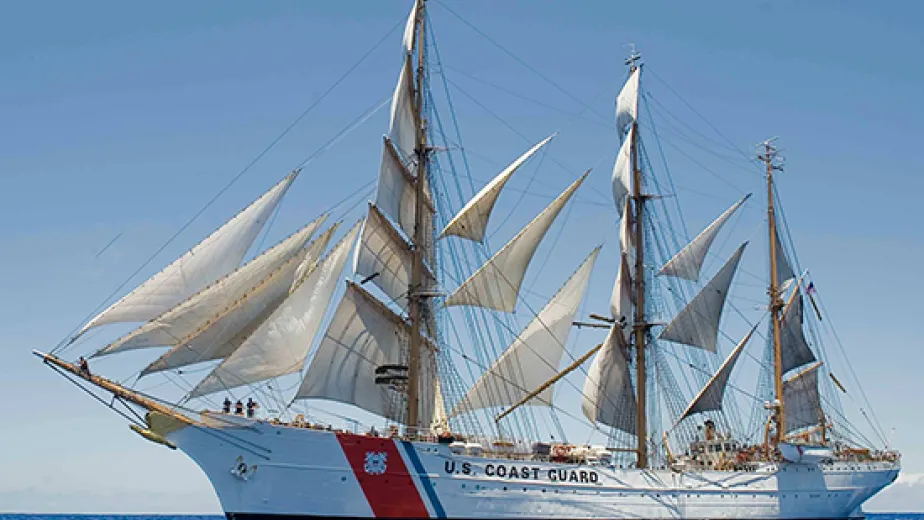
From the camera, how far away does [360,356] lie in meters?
39.8

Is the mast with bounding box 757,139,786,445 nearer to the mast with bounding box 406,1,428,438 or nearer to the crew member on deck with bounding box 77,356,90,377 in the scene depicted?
the mast with bounding box 406,1,428,438

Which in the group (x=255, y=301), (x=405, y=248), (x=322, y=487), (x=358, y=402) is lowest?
(x=322, y=487)

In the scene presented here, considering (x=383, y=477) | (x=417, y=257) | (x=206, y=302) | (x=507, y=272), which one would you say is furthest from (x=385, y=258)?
(x=383, y=477)

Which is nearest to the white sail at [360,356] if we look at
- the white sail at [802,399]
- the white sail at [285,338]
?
the white sail at [285,338]

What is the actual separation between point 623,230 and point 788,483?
45.2ft

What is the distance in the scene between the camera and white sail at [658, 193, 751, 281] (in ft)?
159

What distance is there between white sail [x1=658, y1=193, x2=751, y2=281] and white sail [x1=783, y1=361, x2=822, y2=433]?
895cm

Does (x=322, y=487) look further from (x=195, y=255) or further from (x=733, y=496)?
(x=733, y=496)

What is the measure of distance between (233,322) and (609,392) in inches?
726

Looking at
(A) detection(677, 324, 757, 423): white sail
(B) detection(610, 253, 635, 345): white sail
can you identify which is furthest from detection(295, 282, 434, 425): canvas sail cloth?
(A) detection(677, 324, 757, 423): white sail

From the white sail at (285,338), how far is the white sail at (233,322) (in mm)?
Result: 487

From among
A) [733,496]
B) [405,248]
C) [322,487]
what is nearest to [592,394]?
[733,496]

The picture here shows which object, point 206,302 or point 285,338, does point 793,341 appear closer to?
point 285,338

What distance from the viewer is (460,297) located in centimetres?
4288
